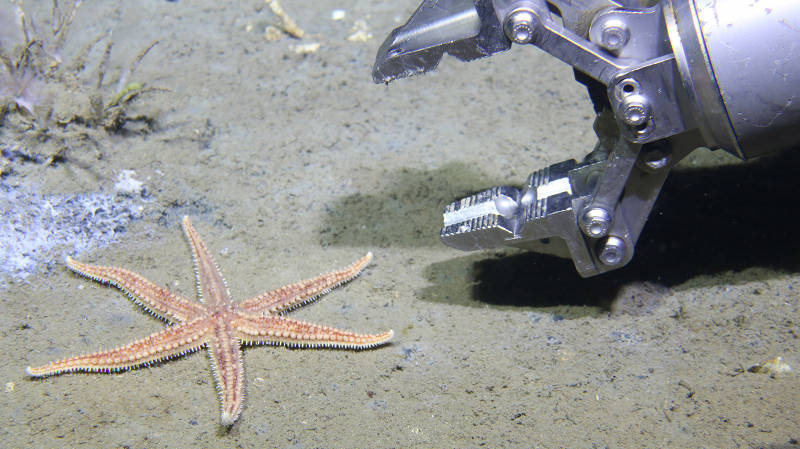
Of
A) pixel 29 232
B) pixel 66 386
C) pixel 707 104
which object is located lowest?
pixel 66 386

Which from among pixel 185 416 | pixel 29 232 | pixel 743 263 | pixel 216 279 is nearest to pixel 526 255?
pixel 743 263

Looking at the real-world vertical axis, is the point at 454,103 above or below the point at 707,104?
below

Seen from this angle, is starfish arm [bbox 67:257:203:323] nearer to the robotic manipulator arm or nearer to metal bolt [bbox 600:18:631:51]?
the robotic manipulator arm

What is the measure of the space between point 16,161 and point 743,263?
392 centimetres

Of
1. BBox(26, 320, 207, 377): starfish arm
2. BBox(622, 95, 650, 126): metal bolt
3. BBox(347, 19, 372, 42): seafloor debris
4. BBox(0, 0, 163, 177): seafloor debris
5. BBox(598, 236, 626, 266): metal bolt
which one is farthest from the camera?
BBox(347, 19, 372, 42): seafloor debris

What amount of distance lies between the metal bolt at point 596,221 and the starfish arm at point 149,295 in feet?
5.80

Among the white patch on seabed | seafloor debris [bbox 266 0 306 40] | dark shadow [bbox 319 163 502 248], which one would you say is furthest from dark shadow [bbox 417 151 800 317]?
seafloor debris [bbox 266 0 306 40]

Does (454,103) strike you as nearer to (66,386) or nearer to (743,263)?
(743,263)

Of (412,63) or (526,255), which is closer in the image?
(412,63)

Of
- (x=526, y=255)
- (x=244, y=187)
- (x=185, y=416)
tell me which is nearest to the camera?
(x=185, y=416)

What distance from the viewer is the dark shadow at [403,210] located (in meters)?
2.91

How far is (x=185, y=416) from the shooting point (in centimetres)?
231

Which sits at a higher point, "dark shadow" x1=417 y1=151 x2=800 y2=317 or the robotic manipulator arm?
the robotic manipulator arm

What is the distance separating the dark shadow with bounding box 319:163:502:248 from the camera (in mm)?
2914
